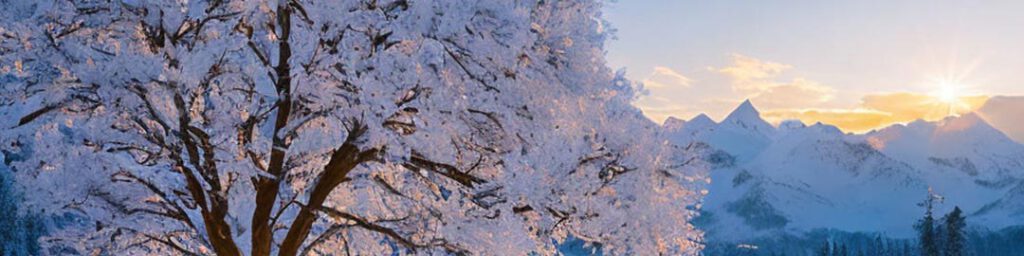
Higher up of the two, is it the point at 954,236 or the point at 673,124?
the point at 954,236

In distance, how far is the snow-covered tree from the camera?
7266 millimetres

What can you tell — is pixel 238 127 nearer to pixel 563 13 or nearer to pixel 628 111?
pixel 563 13

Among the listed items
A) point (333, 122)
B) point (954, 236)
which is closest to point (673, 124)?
point (333, 122)

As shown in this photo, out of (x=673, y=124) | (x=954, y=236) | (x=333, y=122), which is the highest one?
(x=954, y=236)

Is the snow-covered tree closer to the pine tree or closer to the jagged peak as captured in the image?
the jagged peak

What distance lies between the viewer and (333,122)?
24.6ft

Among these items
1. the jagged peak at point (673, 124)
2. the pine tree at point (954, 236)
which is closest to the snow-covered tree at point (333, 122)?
the jagged peak at point (673, 124)

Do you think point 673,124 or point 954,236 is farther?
point 954,236

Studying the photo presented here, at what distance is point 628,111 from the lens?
9.52m

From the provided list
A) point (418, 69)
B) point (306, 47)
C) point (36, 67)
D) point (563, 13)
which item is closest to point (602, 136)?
point (563, 13)

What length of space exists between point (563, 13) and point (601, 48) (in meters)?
0.83

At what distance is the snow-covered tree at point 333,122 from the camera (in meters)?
7.27

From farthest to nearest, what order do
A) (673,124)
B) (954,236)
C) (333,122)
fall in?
(954,236) < (673,124) < (333,122)

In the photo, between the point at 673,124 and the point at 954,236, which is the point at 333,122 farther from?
the point at 954,236
